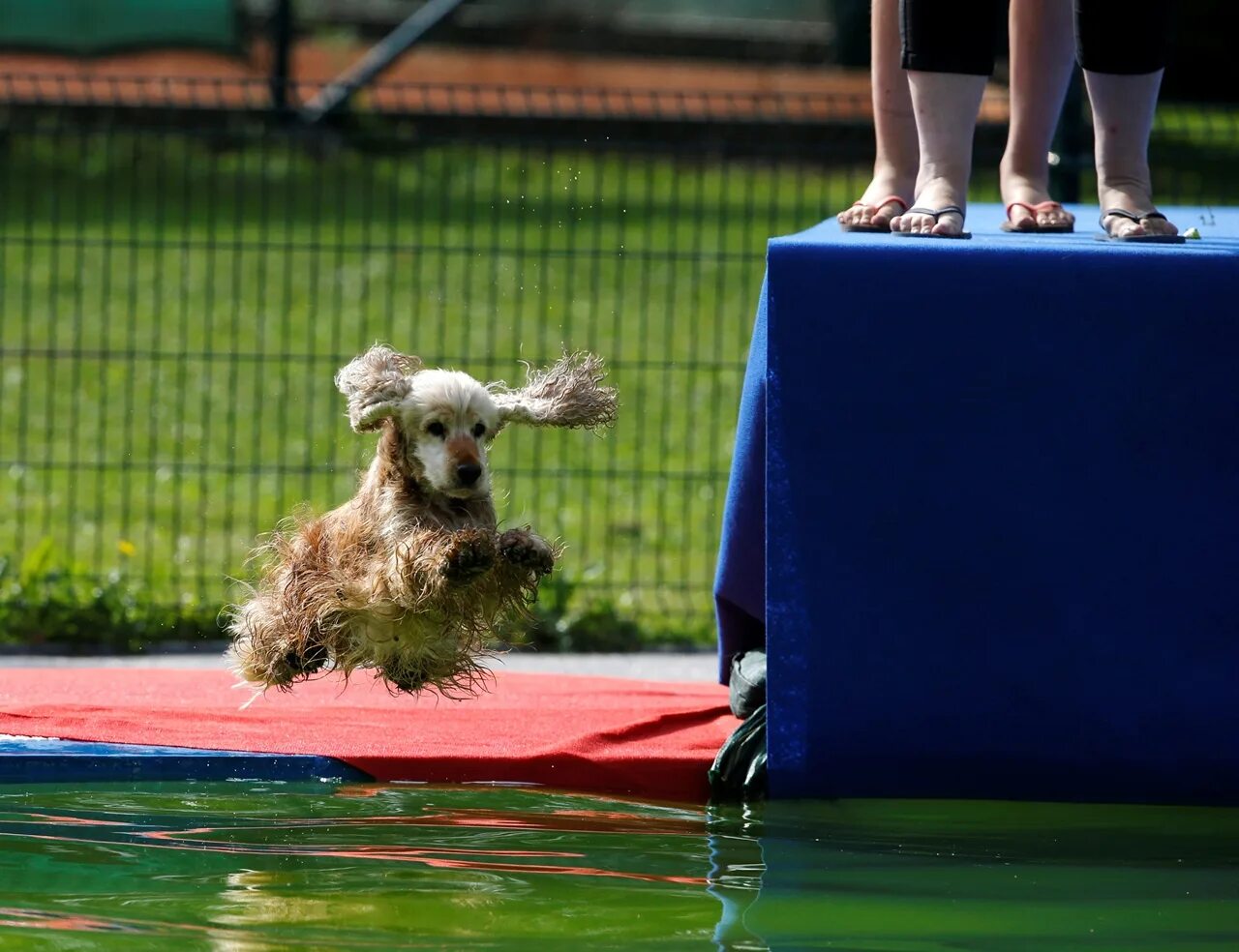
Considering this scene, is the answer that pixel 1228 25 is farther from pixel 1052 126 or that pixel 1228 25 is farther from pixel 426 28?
pixel 1052 126

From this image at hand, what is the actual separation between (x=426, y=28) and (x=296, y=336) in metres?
7.12

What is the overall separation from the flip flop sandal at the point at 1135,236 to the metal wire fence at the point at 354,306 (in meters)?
1.88

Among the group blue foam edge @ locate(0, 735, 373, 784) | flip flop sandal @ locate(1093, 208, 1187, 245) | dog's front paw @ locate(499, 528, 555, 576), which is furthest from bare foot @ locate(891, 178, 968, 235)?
blue foam edge @ locate(0, 735, 373, 784)

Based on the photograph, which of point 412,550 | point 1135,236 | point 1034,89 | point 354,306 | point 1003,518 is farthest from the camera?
point 354,306

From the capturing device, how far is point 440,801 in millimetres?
4637

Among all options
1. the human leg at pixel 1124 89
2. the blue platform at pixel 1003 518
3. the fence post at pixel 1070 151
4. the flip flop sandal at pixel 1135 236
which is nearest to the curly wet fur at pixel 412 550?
the blue platform at pixel 1003 518

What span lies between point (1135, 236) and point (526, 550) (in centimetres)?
192

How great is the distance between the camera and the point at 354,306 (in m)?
14.3

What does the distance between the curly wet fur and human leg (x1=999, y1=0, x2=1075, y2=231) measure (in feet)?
5.76

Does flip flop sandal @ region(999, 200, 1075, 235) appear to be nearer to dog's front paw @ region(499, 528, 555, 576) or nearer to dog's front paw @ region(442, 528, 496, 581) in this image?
dog's front paw @ region(499, 528, 555, 576)

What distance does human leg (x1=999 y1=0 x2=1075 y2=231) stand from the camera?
532 centimetres

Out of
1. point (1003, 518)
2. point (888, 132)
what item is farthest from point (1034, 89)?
point (1003, 518)

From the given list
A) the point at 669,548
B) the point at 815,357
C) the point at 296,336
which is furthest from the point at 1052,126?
the point at 296,336

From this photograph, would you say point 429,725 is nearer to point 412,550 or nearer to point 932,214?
point 412,550
